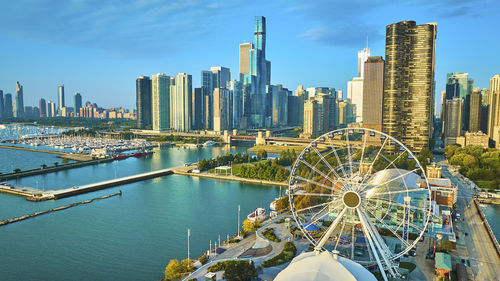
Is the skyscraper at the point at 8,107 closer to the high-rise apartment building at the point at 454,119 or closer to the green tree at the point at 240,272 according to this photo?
the high-rise apartment building at the point at 454,119

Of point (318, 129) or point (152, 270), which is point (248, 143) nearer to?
point (318, 129)

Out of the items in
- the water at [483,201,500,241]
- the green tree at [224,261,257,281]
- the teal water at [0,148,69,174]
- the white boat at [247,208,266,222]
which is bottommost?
the water at [483,201,500,241]

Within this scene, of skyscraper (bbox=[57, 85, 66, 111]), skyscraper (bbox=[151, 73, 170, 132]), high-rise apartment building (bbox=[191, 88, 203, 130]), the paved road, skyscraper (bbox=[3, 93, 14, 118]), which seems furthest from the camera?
skyscraper (bbox=[57, 85, 66, 111])

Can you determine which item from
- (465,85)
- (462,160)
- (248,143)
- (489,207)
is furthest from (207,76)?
(489,207)

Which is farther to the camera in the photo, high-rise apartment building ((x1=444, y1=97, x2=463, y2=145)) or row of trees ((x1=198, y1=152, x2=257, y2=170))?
high-rise apartment building ((x1=444, y1=97, x2=463, y2=145))

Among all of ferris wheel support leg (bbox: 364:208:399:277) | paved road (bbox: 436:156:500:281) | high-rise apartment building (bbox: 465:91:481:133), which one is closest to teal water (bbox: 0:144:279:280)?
ferris wheel support leg (bbox: 364:208:399:277)

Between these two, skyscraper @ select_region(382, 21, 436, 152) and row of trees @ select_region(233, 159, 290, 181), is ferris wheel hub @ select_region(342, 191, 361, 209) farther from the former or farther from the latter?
skyscraper @ select_region(382, 21, 436, 152)

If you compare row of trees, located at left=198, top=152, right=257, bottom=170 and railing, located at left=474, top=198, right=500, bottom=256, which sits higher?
row of trees, located at left=198, top=152, right=257, bottom=170
